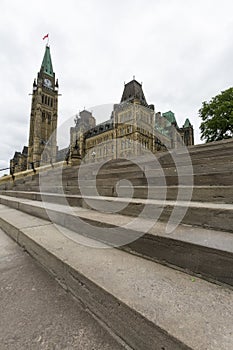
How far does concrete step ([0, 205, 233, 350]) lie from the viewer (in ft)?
2.46

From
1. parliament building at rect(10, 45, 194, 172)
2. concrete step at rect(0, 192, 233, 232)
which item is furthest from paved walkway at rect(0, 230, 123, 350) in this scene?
parliament building at rect(10, 45, 194, 172)

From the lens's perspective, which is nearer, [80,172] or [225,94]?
[80,172]

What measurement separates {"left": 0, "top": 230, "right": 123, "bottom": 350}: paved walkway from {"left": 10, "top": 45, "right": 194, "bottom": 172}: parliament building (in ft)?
111

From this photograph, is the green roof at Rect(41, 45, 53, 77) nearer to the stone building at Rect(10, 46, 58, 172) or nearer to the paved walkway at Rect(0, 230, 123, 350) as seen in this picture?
the stone building at Rect(10, 46, 58, 172)

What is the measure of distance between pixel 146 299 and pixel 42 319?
0.67 meters

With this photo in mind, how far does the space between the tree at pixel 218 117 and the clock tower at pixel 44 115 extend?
3654 cm

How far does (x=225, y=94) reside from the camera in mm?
18719

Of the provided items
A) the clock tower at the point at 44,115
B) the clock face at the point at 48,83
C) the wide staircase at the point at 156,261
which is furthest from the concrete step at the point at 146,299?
the clock face at the point at 48,83

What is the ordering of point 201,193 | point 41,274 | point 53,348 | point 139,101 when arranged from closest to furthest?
point 53,348
point 41,274
point 201,193
point 139,101

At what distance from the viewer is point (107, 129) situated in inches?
1890

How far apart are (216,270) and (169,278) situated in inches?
11.5

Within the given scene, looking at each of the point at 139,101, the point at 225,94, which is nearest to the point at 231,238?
the point at 225,94

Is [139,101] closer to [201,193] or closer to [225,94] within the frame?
[225,94]

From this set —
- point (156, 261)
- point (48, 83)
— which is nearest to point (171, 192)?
point (156, 261)
